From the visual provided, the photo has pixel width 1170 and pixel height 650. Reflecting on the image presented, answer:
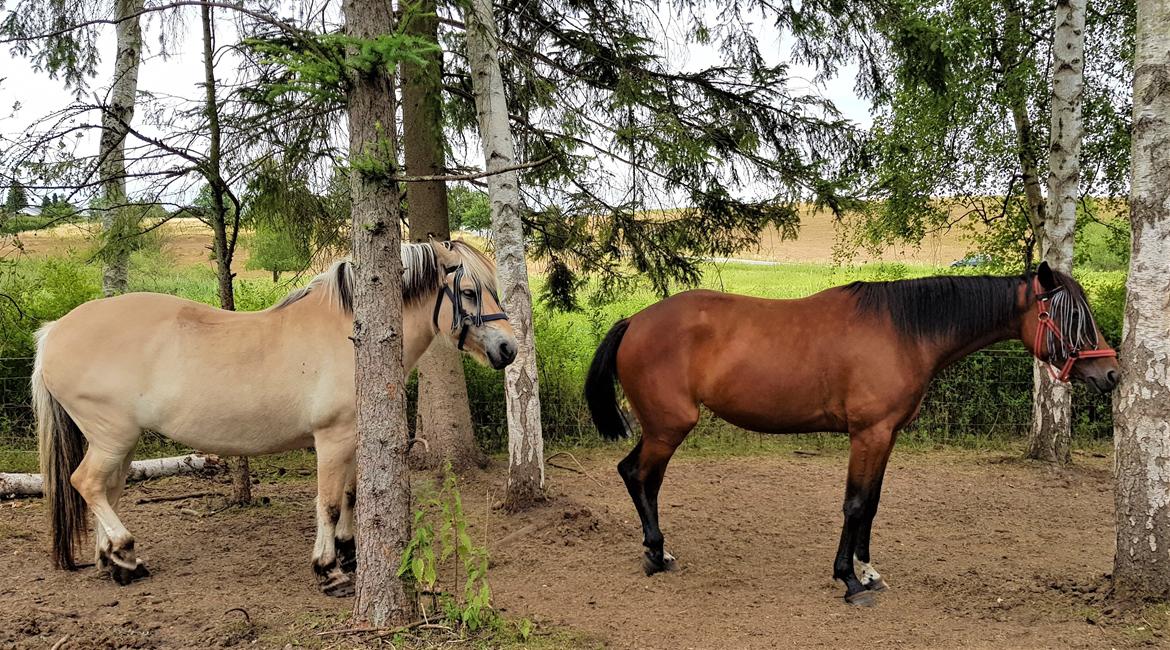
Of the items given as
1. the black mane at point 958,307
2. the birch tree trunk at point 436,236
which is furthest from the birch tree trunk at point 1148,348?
the birch tree trunk at point 436,236

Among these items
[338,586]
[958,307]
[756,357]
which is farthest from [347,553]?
[958,307]

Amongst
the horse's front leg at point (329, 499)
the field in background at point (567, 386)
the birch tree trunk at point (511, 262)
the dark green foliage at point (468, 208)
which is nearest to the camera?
the horse's front leg at point (329, 499)

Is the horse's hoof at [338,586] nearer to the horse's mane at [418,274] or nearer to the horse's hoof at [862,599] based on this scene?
the horse's mane at [418,274]

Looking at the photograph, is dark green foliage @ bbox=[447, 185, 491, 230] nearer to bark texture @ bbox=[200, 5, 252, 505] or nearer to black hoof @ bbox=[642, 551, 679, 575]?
bark texture @ bbox=[200, 5, 252, 505]

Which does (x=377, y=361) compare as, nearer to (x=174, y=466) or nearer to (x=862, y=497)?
(x=862, y=497)

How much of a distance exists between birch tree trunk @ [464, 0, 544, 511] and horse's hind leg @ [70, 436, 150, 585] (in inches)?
101

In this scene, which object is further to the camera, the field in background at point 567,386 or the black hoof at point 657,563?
the field in background at point 567,386

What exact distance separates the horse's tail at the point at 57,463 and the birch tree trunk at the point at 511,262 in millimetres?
2815

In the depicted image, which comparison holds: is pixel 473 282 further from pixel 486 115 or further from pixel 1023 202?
pixel 1023 202

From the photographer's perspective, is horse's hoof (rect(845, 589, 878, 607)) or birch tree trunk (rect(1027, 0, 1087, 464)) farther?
birch tree trunk (rect(1027, 0, 1087, 464))

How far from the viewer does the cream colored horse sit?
4.38 m

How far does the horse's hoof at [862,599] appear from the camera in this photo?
14.1 feet

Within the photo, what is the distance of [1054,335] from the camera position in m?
4.36

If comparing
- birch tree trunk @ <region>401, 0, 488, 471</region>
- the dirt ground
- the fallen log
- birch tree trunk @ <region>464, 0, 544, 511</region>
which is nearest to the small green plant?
the dirt ground
